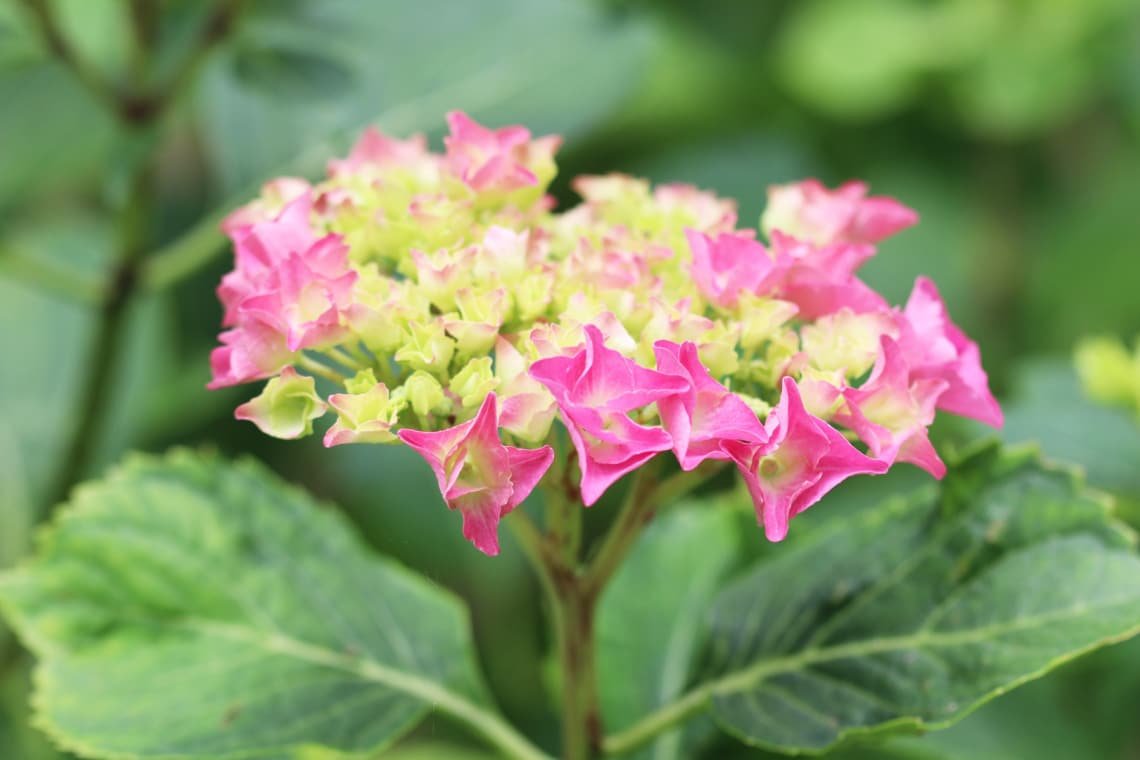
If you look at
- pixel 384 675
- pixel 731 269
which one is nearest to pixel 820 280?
pixel 731 269

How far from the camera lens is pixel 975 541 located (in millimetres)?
765

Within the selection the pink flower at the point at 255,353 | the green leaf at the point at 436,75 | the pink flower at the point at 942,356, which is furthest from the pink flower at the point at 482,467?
the green leaf at the point at 436,75

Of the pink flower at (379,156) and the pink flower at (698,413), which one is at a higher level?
the pink flower at (379,156)

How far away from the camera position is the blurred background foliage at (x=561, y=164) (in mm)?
1122

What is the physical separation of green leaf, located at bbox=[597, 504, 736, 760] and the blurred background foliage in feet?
0.08

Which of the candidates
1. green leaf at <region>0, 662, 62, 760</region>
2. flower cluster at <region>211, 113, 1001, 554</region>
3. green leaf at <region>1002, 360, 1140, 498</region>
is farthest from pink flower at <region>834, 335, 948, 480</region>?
green leaf at <region>0, 662, 62, 760</region>

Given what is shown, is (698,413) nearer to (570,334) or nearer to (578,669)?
(570,334)

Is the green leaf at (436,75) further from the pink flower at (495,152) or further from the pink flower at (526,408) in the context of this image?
the pink flower at (526,408)

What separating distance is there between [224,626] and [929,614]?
0.49m

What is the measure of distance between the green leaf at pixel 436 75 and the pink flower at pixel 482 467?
71 cm

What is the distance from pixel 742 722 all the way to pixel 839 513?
2.77ft

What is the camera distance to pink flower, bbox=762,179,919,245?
736 mm

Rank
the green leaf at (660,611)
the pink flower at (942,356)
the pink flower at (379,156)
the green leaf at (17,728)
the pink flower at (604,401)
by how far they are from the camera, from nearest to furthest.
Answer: the pink flower at (604,401) < the pink flower at (942,356) < the pink flower at (379,156) < the green leaf at (660,611) < the green leaf at (17,728)

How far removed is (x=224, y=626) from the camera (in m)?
0.88
